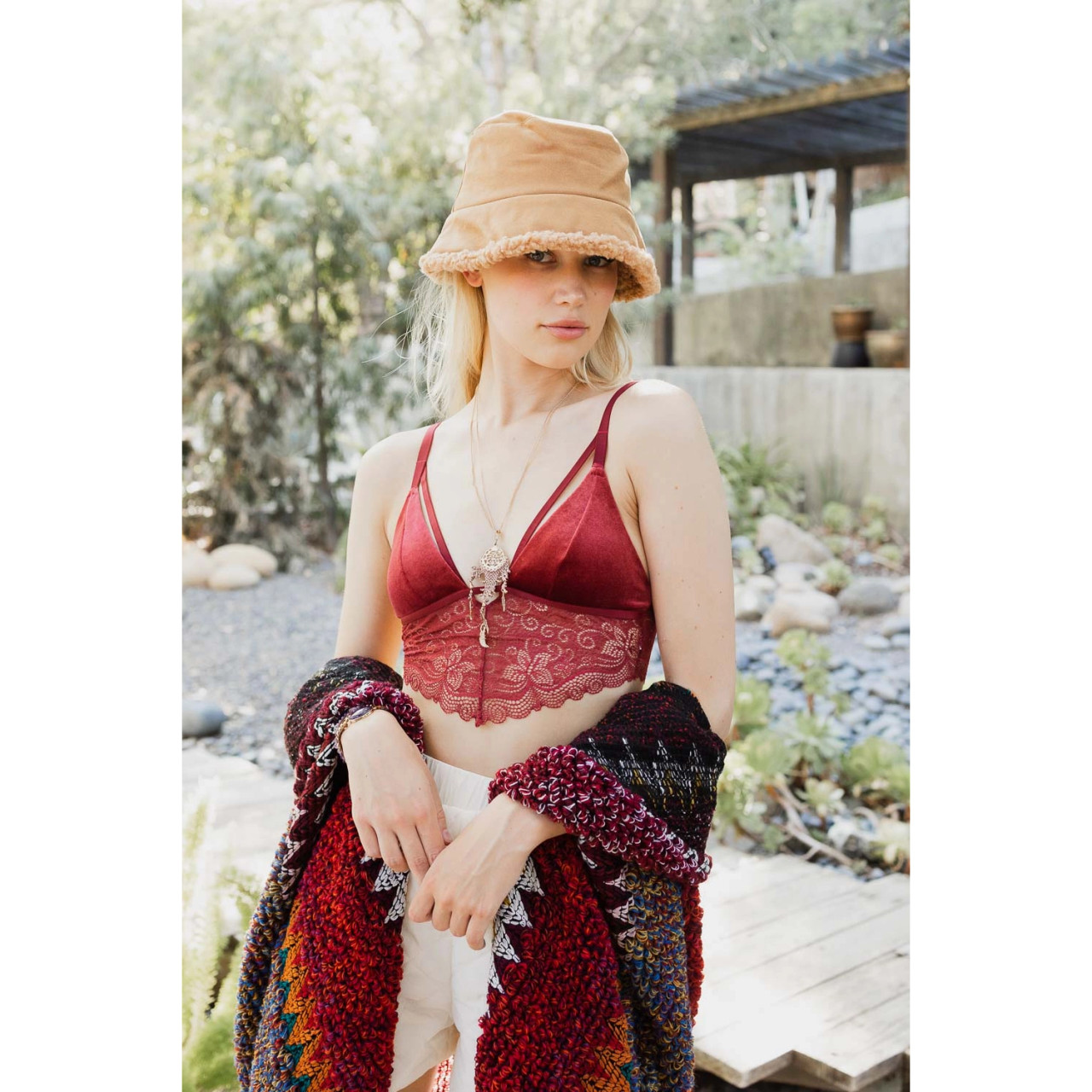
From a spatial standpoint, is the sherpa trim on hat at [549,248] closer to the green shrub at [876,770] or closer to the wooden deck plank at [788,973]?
the wooden deck plank at [788,973]

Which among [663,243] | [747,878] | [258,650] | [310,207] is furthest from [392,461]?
[663,243]

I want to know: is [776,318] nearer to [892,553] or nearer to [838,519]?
[838,519]

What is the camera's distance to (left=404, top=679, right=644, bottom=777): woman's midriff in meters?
1.39

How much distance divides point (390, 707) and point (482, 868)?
10.0 inches

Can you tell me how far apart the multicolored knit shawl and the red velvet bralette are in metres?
0.07

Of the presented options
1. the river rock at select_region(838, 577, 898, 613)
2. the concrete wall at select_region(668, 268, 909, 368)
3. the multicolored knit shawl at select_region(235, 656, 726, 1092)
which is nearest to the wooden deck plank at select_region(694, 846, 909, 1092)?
the multicolored knit shawl at select_region(235, 656, 726, 1092)

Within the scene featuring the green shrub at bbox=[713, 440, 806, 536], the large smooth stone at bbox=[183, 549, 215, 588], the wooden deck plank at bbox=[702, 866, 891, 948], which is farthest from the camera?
the green shrub at bbox=[713, 440, 806, 536]

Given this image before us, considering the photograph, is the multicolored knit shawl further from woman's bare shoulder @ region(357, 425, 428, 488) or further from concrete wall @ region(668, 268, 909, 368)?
concrete wall @ region(668, 268, 909, 368)

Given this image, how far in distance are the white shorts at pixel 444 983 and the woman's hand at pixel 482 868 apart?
0.28 ft

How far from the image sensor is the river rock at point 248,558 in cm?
730
